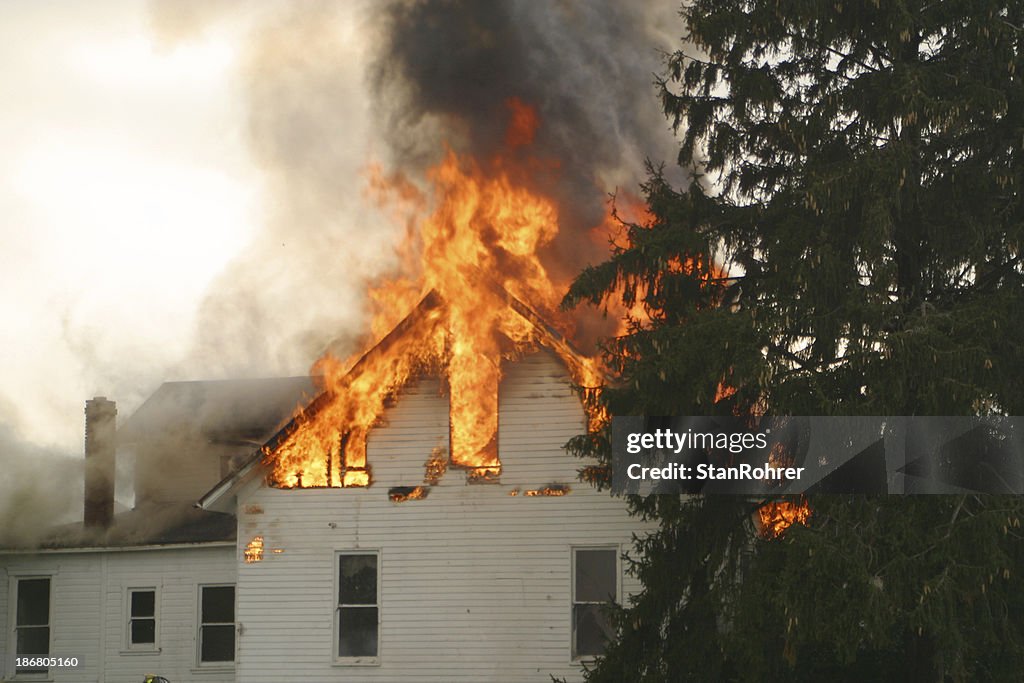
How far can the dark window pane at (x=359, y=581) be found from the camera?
64.5 ft

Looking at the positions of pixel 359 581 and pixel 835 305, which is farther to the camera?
pixel 359 581

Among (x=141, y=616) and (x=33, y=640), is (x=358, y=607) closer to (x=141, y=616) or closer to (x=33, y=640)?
(x=141, y=616)

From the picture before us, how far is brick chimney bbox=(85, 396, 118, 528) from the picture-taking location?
85.0 ft

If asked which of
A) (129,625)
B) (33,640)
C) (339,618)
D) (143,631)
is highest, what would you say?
(339,618)

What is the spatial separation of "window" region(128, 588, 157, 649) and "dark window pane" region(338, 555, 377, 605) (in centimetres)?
687

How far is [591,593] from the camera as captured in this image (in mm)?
18969

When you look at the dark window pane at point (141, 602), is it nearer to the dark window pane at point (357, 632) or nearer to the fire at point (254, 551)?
the fire at point (254, 551)

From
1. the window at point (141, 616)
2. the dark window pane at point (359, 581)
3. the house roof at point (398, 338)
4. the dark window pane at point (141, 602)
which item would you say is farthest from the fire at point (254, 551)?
the dark window pane at point (141, 602)

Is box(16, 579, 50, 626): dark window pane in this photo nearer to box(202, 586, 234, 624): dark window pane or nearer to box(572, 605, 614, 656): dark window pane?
box(202, 586, 234, 624): dark window pane

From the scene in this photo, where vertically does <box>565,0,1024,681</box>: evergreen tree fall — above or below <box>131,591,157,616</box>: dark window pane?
above

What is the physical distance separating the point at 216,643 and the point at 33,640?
13.3 feet

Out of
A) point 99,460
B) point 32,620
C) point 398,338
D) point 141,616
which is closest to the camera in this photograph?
point 398,338

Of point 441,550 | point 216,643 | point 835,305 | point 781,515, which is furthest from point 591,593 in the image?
point 216,643

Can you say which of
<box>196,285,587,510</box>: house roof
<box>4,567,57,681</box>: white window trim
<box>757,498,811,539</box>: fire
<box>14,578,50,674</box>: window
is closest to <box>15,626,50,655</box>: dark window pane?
<box>14,578,50,674</box>: window
